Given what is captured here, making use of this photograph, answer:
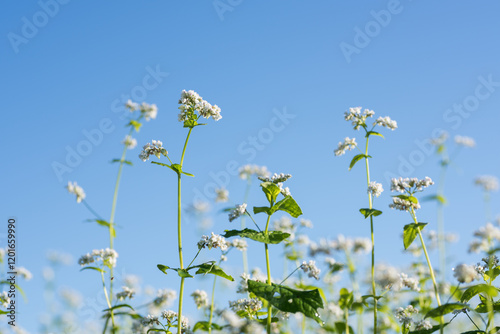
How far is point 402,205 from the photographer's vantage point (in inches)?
221

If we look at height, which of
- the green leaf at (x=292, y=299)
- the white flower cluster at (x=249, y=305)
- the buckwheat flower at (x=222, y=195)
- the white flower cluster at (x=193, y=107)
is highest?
the buckwheat flower at (x=222, y=195)

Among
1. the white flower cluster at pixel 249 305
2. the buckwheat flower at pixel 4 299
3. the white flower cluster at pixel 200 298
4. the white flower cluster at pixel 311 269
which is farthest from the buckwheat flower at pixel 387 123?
the buckwheat flower at pixel 4 299

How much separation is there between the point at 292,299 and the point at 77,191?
5189 millimetres

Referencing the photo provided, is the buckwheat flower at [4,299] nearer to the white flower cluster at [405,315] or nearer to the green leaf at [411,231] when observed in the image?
the white flower cluster at [405,315]

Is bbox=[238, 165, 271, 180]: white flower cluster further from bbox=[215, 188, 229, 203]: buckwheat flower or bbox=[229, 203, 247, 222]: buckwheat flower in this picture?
bbox=[229, 203, 247, 222]: buckwheat flower

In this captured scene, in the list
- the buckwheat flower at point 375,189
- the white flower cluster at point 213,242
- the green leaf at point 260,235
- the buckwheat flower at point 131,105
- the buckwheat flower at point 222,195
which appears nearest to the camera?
the green leaf at point 260,235

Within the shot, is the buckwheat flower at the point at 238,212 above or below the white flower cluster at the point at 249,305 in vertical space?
above

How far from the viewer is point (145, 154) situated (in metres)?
5.63

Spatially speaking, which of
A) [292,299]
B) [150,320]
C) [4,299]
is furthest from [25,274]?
[292,299]

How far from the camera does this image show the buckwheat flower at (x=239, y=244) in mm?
7346

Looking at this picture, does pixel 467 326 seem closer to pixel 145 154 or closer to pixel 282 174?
pixel 282 174

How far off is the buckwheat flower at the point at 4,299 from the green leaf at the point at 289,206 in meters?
4.54

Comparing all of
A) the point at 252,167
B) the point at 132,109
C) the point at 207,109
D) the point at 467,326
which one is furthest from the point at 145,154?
the point at 467,326

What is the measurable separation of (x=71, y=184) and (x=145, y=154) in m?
3.07
